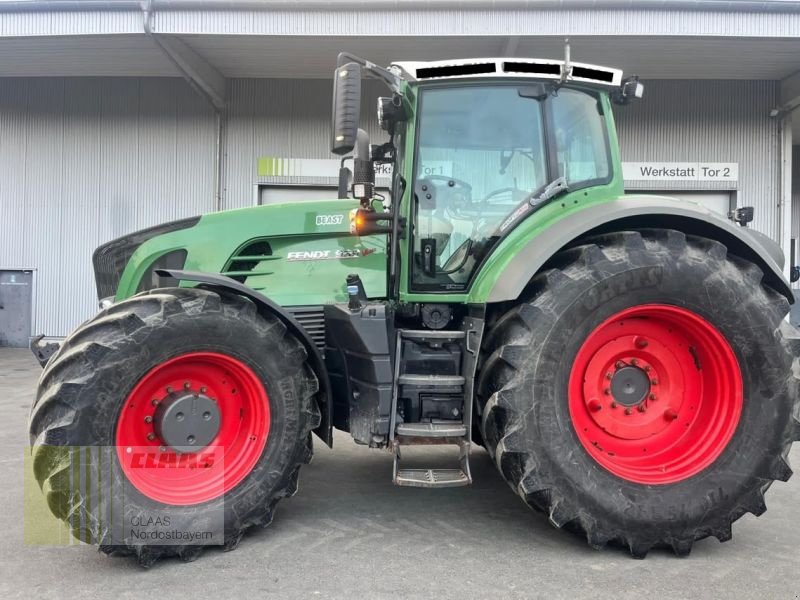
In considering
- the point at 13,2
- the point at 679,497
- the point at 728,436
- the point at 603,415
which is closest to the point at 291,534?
the point at 603,415

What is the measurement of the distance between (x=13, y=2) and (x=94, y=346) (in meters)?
9.24

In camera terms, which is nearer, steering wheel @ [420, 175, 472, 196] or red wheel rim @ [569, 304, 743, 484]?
red wheel rim @ [569, 304, 743, 484]

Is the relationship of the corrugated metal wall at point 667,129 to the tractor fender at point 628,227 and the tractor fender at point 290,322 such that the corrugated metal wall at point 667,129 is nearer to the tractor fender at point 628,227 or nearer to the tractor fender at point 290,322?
the tractor fender at point 290,322

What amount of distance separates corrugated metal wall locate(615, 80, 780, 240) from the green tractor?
8576 millimetres

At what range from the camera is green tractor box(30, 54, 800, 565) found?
2674 millimetres

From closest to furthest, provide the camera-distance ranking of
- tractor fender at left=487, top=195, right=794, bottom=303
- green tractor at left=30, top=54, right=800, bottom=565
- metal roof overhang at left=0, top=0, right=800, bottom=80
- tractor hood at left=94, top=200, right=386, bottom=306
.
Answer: green tractor at left=30, top=54, right=800, bottom=565 → tractor fender at left=487, top=195, right=794, bottom=303 → tractor hood at left=94, top=200, right=386, bottom=306 → metal roof overhang at left=0, top=0, right=800, bottom=80

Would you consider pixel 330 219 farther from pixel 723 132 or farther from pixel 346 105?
pixel 723 132

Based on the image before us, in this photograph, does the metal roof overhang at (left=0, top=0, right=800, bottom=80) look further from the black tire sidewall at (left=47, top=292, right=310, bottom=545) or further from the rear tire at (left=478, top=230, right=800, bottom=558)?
the black tire sidewall at (left=47, top=292, right=310, bottom=545)

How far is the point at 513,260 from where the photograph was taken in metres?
2.92

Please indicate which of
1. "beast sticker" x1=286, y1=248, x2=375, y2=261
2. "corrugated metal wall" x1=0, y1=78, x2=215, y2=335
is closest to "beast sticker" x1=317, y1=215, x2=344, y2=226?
"beast sticker" x1=286, y1=248, x2=375, y2=261

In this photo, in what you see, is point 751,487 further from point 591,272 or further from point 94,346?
point 94,346

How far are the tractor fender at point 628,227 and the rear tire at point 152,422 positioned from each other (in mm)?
1166

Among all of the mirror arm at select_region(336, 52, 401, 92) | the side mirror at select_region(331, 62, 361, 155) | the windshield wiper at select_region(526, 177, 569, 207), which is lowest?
the windshield wiper at select_region(526, 177, 569, 207)

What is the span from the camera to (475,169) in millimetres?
3246
